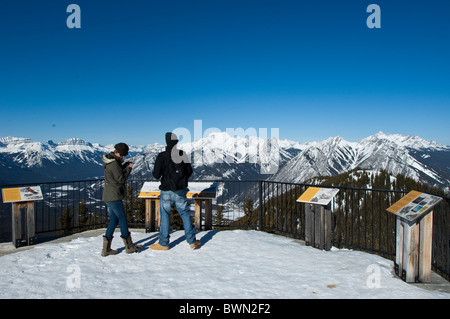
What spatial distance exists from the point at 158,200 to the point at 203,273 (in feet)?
11.9

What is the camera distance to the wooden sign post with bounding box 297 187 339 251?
6927mm

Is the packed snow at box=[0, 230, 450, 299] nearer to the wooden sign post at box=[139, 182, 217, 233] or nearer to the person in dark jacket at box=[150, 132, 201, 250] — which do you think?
the person in dark jacket at box=[150, 132, 201, 250]

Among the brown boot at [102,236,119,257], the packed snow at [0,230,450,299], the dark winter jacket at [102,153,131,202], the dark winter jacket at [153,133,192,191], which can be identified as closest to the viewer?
the packed snow at [0,230,450,299]

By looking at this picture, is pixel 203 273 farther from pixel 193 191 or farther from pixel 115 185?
pixel 193 191

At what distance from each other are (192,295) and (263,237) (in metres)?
3.96

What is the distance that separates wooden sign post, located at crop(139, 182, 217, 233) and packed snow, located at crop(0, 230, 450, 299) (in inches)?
49.6

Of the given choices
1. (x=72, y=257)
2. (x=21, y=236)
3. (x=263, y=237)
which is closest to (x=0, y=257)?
(x=21, y=236)

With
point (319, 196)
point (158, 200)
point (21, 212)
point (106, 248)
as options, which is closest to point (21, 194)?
point (21, 212)

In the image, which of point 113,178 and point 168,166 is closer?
point 113,178

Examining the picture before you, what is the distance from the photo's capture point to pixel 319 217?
701cm

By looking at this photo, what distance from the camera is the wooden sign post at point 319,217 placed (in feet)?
22.7

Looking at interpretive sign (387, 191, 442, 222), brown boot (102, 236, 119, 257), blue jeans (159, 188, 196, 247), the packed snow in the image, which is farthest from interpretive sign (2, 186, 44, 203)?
interpretive sign (387, 191, 442, 222)

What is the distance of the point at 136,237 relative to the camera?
8.01 meters
